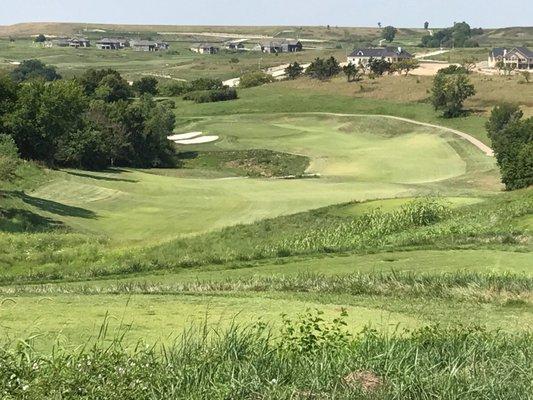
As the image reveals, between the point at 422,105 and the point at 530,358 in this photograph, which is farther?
the point at 422,105

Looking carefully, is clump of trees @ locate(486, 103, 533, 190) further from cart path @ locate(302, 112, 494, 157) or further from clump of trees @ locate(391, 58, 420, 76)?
clump of trees @ locate(391, 58, 420, 76)

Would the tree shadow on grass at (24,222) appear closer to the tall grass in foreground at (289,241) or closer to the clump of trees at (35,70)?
the tall grass in foreground at (289,241)

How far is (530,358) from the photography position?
9164 millimetres

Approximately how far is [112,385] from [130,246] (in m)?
21.3

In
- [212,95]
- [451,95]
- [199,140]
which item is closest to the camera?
[199,140]

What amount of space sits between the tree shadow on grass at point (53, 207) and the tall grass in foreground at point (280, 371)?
1138 inches

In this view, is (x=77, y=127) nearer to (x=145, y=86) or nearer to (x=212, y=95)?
(x=212, y=95)

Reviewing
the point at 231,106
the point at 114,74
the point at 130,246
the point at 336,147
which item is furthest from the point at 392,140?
the point at 130,246

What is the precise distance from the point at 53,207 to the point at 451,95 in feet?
205

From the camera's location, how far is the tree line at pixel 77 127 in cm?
5088

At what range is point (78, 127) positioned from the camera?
59.4 metres

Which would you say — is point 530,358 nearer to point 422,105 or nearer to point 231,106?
point 422,105

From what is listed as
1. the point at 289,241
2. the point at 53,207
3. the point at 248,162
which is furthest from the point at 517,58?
the point at 289,241

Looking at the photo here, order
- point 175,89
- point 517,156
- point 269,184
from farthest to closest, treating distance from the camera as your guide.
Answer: point 175,89
point 269,184
point 517,156
